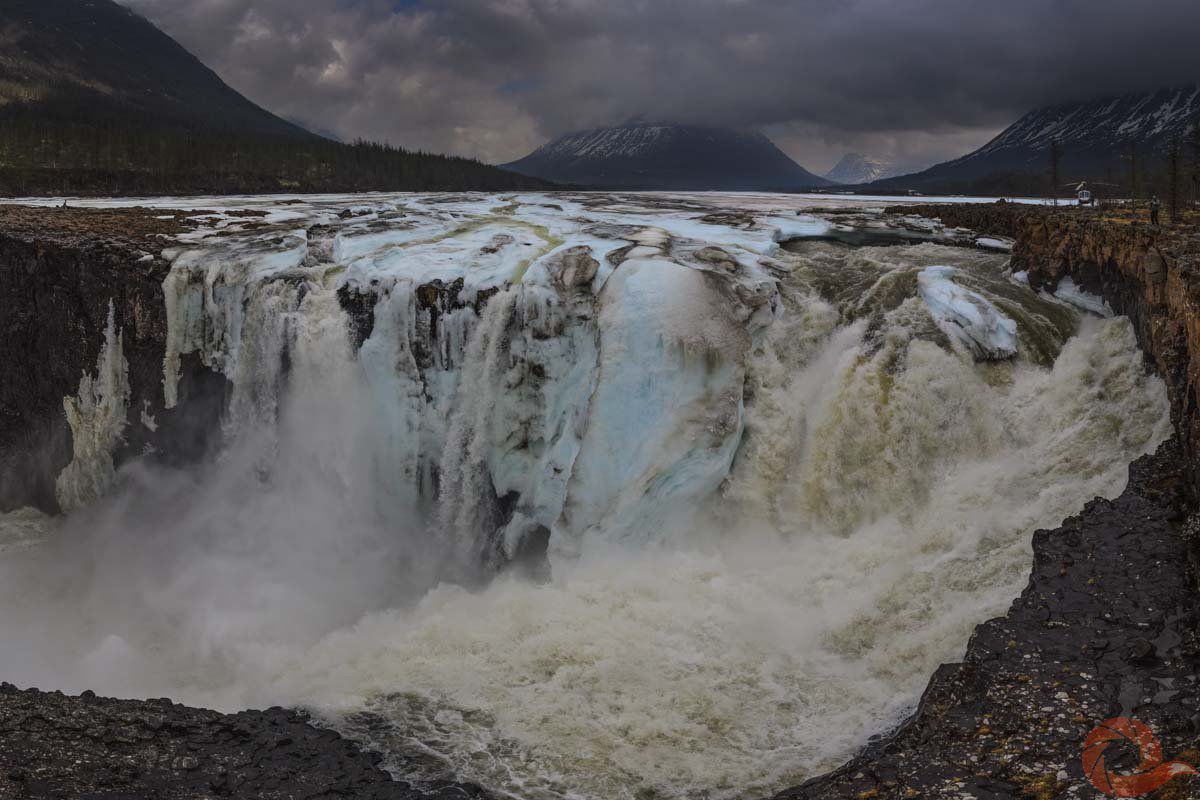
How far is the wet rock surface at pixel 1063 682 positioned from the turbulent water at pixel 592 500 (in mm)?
1294

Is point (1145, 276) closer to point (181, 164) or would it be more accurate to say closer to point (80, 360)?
point (80, 360)

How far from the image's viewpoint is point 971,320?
59.6 ft

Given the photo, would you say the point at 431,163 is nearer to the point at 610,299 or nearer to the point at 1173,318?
the point at 610,299

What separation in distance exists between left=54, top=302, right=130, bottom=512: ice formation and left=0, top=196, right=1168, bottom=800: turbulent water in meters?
0.41

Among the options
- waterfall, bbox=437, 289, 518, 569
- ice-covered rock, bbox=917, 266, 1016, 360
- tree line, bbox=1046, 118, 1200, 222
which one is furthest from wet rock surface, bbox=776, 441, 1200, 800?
tree line, bbox=1046, 118, 1200, 222

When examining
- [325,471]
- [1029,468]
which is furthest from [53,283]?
[1029,468]

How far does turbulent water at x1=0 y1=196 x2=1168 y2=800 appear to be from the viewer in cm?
1284

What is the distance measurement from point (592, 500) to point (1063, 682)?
34.0 ft

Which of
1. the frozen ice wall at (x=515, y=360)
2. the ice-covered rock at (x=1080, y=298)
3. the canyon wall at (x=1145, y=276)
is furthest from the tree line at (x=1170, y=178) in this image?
the frozen ice wall at (x=515, y=360)

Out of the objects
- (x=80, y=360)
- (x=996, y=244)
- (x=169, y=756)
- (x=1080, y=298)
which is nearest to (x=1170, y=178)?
(x=996, y=244)

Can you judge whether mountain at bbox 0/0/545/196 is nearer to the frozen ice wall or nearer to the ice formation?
the ice formation

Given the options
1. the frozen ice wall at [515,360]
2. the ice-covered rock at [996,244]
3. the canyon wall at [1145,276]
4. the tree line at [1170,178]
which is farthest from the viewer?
the tree line at [1170,178]

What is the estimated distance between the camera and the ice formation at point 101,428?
1014 inches

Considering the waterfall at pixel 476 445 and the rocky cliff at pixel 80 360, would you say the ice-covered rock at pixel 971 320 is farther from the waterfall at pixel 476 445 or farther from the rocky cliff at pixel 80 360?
the rocky cliff at pixel 80 360
